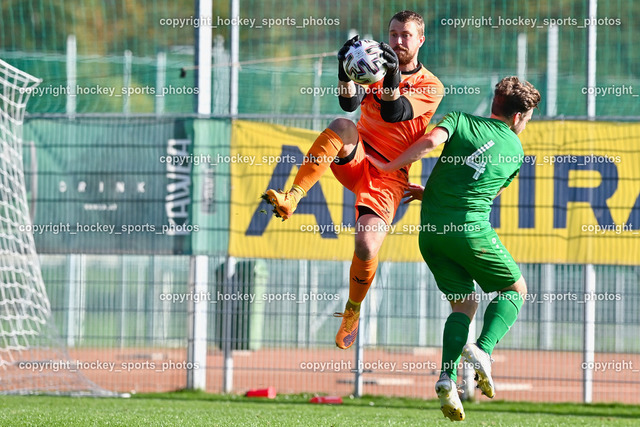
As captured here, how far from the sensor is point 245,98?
11.5 m

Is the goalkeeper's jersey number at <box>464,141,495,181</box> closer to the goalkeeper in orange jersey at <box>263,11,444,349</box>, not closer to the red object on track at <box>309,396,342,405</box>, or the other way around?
the goalkeeper in orange jersey at <box>263,11,444,349</box>

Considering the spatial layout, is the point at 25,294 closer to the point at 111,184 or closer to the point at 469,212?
the point at 111,184

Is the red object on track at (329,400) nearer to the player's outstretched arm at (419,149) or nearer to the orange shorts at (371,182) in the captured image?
the orange shorts at (371,182)

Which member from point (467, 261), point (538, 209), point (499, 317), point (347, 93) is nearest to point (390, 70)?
point (347, 93)

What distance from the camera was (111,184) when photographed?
10.4 metres

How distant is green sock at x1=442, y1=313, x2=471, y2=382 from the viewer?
19.7 feet

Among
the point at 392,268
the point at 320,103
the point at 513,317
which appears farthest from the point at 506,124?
the point at 392,268

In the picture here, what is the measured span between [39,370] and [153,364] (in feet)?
5.14

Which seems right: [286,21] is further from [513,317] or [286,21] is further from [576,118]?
[513,317]

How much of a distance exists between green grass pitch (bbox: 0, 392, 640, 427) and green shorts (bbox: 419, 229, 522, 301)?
172 cm

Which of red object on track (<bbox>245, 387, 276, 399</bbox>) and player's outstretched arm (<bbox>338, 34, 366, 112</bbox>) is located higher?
player's outstretched arm (<bbox>338, 34, 366, 112</bbox>)

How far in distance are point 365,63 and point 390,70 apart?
0.82ft

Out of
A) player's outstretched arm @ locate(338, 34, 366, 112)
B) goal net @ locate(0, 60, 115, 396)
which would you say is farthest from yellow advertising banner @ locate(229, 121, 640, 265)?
player's outstretched arm @ locate(338, 34, 366, 112)

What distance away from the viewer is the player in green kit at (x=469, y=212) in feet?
19.6
